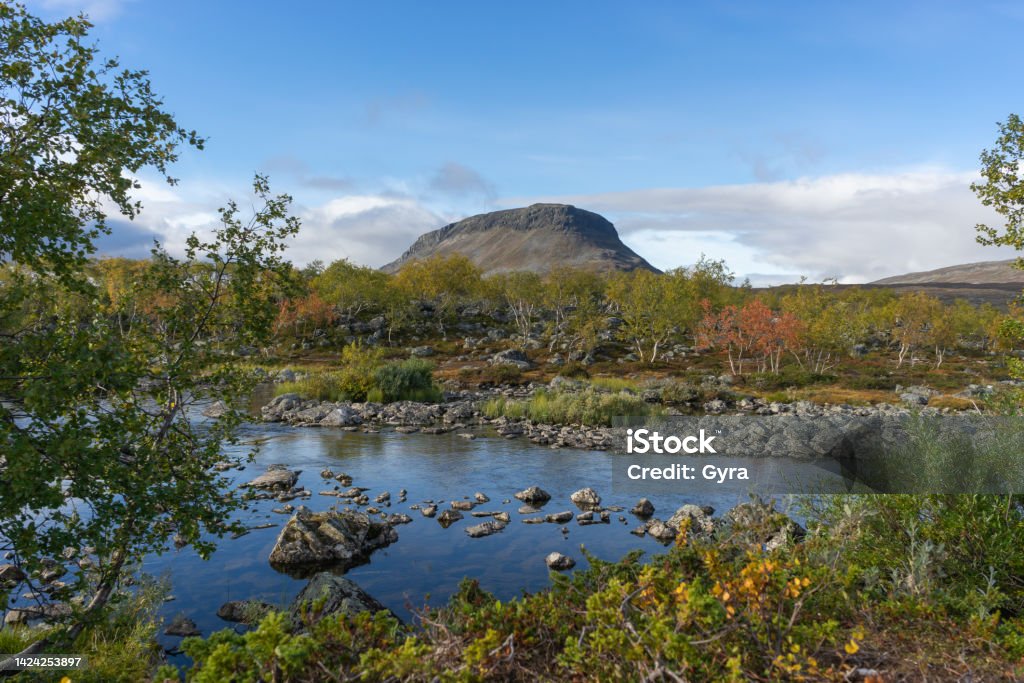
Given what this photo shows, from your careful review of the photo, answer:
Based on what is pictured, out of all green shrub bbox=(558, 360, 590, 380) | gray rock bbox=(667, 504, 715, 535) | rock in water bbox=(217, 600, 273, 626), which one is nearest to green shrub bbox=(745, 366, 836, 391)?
green shrub bbox=(558, 360, 590, 380)

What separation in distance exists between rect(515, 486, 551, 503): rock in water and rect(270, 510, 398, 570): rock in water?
3650mm

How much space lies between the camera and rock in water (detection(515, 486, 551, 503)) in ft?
48.3

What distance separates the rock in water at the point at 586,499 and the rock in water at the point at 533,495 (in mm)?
639

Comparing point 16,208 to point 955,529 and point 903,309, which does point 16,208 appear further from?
point 903,309

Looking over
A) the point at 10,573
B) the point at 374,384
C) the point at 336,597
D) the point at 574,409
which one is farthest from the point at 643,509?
the point at 374,384

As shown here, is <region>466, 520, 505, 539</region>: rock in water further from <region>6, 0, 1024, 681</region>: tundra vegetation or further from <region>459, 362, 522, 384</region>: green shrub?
<region>459, 362, 522, 384</region>: green shrub

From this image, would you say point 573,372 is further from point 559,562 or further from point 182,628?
point 182,628

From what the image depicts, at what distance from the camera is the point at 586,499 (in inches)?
570

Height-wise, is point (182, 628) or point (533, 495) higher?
point (533, 495)

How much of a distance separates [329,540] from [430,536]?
2052mm

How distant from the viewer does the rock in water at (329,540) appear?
428 inches

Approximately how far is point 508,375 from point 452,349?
30027 mm

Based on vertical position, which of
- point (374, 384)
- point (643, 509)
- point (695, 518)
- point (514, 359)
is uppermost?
point (514, 359)

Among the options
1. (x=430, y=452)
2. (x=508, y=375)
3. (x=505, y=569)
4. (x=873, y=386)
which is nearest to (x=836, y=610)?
(x=505, y=569)
